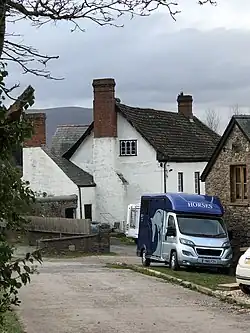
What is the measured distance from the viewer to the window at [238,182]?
3376 cm

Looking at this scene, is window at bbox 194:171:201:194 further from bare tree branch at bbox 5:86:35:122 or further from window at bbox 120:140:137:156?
bare tree branch at bbox 5:86:35:122

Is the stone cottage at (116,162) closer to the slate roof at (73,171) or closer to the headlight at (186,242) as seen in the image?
the slate roof at (73,171)

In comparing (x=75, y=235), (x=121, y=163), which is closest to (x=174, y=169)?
(x=121, y=163)

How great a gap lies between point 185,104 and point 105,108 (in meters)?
11.9

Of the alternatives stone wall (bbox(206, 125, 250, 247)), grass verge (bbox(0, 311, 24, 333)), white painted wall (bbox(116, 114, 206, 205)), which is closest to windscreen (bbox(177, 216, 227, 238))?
stone wall (bbox(206, 125, 250, 247))

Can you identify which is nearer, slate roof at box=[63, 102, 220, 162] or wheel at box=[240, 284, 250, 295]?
wheel at box=[240, 284, 250, 295]

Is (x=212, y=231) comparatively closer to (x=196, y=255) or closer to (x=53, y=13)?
(x=196, y=255)

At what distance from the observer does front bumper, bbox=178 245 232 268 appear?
1110 inches

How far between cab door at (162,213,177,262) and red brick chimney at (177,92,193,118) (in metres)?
31.8

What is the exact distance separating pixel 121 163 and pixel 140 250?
834 inches

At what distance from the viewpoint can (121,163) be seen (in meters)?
53.1

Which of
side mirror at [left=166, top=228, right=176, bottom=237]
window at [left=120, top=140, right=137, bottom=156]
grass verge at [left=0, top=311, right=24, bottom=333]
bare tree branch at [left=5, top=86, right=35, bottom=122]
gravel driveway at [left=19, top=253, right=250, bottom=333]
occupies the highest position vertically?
window at [left=120, top=140, right=137, bottom=156]

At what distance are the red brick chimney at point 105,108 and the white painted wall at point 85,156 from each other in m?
2.16

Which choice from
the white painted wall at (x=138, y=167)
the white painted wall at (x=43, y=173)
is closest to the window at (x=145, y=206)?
the white painted wall at (x=138, y=167)
